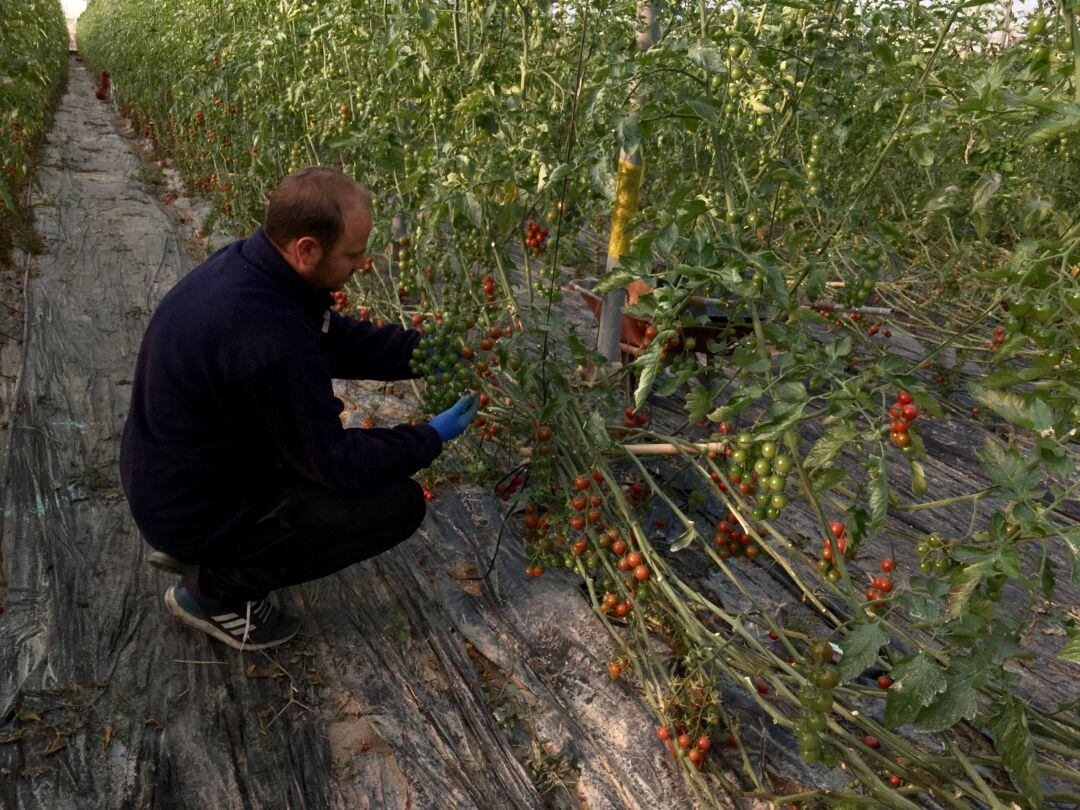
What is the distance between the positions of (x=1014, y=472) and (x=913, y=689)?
423 mm

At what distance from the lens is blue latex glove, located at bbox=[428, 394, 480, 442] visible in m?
2.16

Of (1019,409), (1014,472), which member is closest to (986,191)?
(1019,409)

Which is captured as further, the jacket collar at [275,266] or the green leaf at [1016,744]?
the jacket collar at [275,266]

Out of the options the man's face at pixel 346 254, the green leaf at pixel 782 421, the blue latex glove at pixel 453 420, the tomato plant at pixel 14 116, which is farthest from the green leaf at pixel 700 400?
the tomato plant at pixel 14 116

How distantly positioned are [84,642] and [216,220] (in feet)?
13.3

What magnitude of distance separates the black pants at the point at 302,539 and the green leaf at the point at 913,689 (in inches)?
50.4

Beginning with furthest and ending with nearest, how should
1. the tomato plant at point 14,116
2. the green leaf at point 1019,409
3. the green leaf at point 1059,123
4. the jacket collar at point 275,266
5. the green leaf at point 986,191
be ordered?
the tomato plant at point 14,116 → the jacket collar at point 275,266 → the green leaf at point 986,191 → the green leaf at point 1019,409 → the green leaf at point 1059,123

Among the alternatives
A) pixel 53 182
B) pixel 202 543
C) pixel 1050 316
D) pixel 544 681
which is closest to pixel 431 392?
pixel 202 543

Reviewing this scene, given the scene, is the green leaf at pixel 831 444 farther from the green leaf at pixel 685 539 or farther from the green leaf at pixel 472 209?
the green leaf at pixel 472 209

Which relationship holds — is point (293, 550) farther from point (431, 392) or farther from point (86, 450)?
point (86, 450)

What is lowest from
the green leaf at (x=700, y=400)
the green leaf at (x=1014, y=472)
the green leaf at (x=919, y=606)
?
the green leaf at (x=919, y=606)

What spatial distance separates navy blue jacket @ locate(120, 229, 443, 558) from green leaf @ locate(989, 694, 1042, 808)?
1367 millimetres

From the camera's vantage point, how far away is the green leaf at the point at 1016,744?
4.41 feet

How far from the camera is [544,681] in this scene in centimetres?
210
